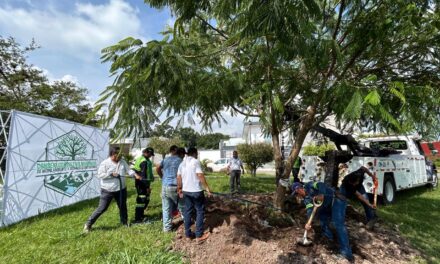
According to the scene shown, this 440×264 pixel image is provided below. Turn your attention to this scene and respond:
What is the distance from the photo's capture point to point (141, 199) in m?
6.31

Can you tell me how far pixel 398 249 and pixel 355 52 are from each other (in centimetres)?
330

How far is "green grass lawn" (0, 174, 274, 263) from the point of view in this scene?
4.24 metres

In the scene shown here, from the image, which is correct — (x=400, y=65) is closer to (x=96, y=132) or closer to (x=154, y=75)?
(x=154, y=75)

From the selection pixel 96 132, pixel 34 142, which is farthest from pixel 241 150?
pixel 34 142

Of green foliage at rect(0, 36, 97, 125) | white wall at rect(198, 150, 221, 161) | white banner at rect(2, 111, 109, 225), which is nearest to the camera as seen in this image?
white banner at rect(2, 111, 109, 225)

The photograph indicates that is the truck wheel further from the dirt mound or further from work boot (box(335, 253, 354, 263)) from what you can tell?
work boot (box(335, 253, 354, 263))

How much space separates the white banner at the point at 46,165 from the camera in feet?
22.5

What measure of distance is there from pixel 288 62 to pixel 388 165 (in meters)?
6.62

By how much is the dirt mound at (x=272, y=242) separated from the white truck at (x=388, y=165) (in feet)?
7.07

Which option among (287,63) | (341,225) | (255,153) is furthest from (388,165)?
(255,153)

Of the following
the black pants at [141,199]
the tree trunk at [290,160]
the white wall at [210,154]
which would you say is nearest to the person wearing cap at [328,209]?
the tree trunk at [290,160]

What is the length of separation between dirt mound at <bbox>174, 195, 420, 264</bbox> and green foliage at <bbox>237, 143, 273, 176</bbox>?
15.5 meters

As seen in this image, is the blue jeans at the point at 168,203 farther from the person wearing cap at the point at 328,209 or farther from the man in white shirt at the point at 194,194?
the person wearing cap at the point at 328,209

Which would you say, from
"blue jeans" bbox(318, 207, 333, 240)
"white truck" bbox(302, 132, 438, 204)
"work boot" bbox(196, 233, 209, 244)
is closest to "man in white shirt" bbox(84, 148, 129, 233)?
"work boot" bbox(196, 233, 209, 244)
